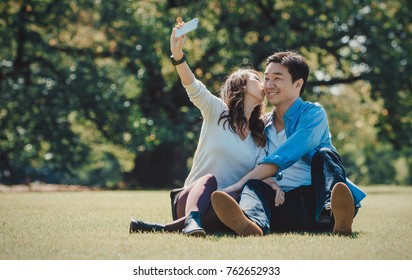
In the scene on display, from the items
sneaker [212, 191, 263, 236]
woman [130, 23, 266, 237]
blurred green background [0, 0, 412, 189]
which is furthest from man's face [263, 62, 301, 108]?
blurred green background [0, 0, 412, 189]

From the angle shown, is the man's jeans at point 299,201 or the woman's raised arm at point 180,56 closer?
the man's jeans at point 299,201

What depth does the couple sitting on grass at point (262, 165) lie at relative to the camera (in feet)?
14.7

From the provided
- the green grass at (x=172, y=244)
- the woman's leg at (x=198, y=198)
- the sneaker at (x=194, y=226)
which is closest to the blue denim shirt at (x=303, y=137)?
the woman's leg at (x=198, y=198)

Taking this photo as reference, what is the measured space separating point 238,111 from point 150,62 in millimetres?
10954

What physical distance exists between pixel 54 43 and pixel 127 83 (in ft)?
8.75

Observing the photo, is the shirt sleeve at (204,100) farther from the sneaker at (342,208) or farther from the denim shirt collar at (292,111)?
the sneaker at (342,208)

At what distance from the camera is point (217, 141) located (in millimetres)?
4961

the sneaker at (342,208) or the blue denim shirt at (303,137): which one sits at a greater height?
the blue denim shirt at (303,137)

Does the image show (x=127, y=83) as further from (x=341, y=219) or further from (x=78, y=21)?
(x=341, y=219)

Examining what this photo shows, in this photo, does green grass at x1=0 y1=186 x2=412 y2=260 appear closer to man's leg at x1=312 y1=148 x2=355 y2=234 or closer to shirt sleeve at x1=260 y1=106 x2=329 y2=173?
man's leg at x1=312 y1=148 x2=355 y2=234

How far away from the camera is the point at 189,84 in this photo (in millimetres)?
4879

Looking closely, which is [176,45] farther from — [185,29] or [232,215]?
[232,215]

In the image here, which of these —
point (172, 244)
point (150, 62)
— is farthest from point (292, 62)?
point (150, 62)
